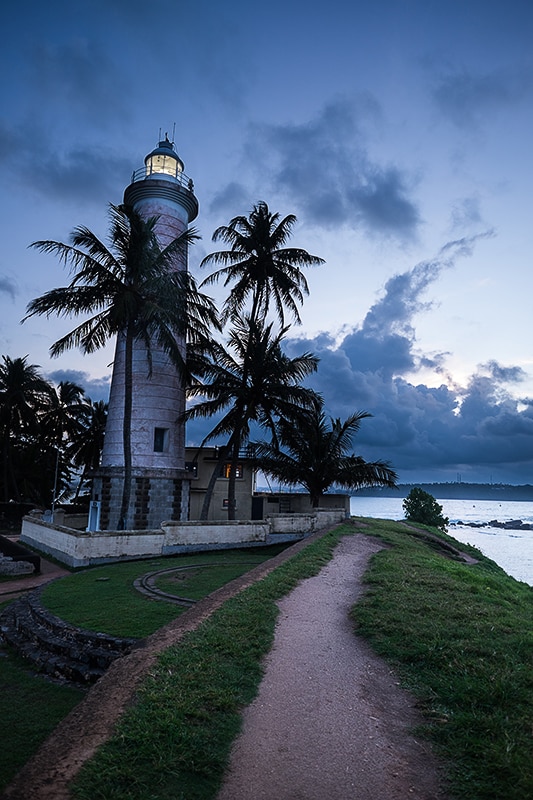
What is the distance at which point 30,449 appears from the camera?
4016 centimetres

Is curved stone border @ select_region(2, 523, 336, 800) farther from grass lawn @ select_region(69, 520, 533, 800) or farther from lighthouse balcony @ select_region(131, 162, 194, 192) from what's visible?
lighthouse balcony @ select_region(131, 162, 194, 192)

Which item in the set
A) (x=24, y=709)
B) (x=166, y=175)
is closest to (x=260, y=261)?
(x=166, y=175)

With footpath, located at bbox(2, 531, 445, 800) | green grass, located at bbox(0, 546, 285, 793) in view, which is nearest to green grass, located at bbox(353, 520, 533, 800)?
footpath, located at bbox(2, 531, 445, 800)

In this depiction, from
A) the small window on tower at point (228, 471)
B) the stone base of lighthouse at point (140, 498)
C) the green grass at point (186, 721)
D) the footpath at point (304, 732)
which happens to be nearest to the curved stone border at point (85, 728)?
the footpath at point (304, 732)

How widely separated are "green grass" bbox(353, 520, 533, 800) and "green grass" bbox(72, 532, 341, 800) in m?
1.74

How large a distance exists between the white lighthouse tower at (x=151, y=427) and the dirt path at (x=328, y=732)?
60.8 feet

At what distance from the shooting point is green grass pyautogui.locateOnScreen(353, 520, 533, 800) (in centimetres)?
364

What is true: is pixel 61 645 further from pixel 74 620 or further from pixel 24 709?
pixel 24 709

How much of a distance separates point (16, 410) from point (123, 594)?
3128cm

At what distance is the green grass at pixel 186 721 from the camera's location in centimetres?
332

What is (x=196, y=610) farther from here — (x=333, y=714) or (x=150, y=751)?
(x=150, y=751)

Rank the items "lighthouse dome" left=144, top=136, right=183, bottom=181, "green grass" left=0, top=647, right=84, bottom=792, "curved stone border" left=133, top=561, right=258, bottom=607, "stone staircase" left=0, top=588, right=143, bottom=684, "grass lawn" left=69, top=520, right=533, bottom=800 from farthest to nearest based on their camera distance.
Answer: "lighthouse dome" left=144, top=136, right=183, bottom=181
"curved stone border" left=133, top=561, right=258, bottom=607
"stone staircase" left=0, top=588, right=143, bottom=684
"green grass" left=0, top=647, right=84, bottom=792
"grass lawn" left=69, top=520, right=533, bottom=800

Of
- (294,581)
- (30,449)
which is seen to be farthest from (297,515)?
(30,449)

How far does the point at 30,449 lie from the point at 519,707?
137 feet
